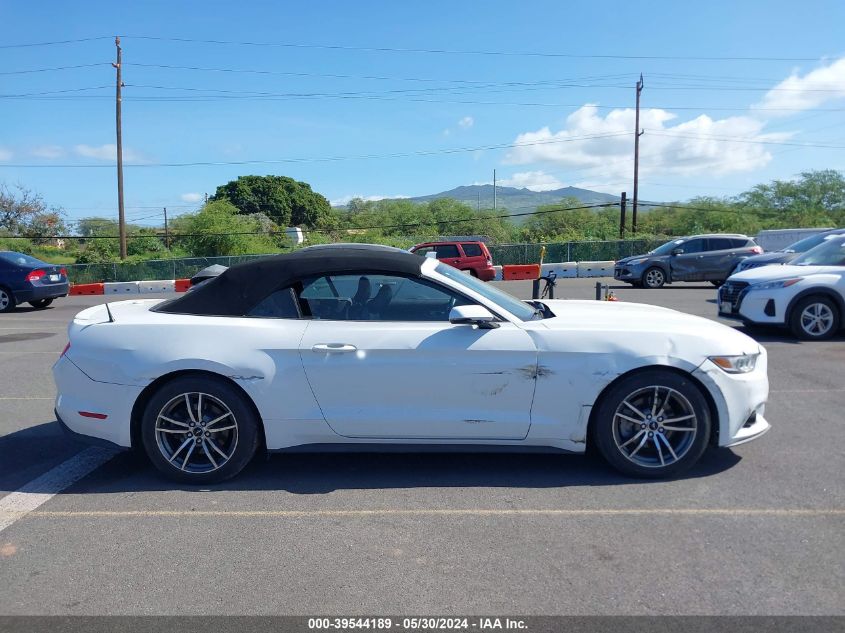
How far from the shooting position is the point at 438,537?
12.2 ft

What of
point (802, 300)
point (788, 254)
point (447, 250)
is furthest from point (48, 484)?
point (447, 250)

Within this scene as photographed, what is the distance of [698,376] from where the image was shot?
436 centimetres

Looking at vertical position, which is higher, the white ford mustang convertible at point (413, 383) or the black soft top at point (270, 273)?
the black soft top at point (270, 273)

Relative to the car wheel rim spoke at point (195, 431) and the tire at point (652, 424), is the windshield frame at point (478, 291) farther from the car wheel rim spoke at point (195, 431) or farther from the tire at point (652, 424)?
the car wheel rim spoke at point (195, 431)

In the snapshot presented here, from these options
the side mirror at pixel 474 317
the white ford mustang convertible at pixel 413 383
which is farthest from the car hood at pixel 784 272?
the side mirror at pixel 474 317

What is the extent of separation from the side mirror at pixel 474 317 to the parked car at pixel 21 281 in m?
16.3

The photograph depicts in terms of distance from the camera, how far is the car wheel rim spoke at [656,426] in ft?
14.4

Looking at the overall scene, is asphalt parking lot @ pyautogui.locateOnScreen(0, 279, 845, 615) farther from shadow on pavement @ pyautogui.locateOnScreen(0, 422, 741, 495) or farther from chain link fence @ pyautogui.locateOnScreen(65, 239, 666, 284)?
chain link fence @ pyautogui.locateOnScreen(65, 239, 666, 284)

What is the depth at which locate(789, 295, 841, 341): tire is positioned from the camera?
9602 mm

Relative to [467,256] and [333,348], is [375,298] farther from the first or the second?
[467,256]

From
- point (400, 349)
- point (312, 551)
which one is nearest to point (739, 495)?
point (400, 349)

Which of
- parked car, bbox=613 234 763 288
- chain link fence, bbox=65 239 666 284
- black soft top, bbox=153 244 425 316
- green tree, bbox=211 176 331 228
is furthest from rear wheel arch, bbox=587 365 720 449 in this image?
green tree, bbox=211 176 331 228

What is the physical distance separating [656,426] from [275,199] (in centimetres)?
8231

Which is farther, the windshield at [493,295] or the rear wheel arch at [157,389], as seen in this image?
the windshield at [493,295]
